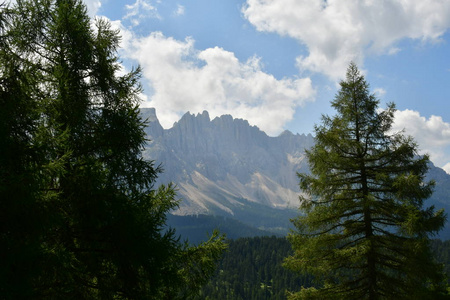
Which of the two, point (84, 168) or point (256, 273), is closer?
point (84, 168)

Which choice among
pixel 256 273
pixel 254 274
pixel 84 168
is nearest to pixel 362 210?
pixel 84 168

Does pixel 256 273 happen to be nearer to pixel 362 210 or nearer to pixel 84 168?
pixel 362 210

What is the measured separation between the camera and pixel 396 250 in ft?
28.1

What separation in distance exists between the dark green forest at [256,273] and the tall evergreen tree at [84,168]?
10300cm

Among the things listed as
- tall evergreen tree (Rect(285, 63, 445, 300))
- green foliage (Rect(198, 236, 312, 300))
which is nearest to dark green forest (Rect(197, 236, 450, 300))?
green foliage (Rect(198, 236, 312, 300))

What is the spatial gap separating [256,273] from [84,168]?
14701 centimetres

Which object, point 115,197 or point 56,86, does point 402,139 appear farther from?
point 56,86

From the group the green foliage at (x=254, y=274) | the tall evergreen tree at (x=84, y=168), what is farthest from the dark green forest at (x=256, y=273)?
the tall evergreen tree at (x=84, y=168)

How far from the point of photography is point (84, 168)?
16.7ft

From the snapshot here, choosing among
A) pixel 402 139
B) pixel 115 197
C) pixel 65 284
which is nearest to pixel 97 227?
pixel 115 197

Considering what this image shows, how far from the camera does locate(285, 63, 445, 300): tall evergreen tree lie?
327 inches

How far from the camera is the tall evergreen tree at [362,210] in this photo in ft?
27.2

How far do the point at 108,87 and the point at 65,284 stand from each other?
4.37 meters

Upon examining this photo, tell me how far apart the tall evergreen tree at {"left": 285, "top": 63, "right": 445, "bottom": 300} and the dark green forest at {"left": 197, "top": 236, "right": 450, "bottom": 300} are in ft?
323
